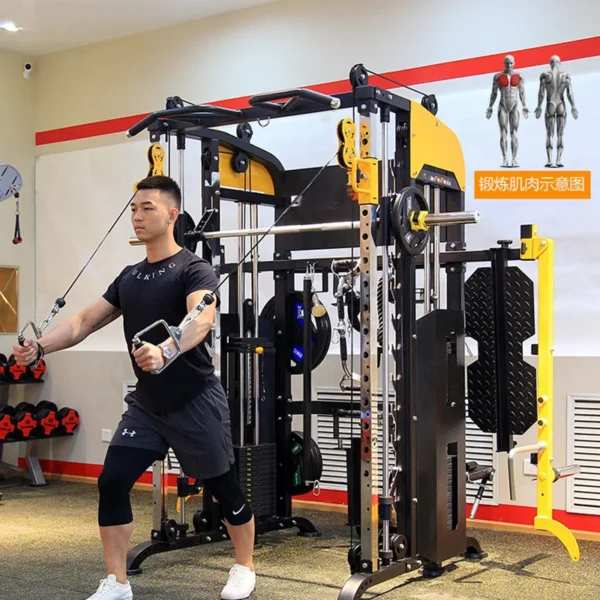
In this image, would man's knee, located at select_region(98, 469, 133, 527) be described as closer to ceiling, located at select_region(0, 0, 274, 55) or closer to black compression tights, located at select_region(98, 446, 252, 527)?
black compression tights, located at select_region(98, 446, 252, 527)

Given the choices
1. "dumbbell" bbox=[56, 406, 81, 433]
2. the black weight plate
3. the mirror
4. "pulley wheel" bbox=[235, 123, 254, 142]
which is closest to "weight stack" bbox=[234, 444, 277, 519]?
the black weight plate

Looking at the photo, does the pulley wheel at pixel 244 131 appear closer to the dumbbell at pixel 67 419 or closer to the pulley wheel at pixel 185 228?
the pulley wheel at pixel 185 228

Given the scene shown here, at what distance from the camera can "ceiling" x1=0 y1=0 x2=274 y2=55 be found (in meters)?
6.67

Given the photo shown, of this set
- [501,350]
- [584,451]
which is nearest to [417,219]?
[501,350]

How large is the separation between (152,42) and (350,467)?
4.03m

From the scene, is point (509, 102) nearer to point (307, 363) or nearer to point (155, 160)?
point (307, 363)

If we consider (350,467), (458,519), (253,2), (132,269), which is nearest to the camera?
(132,269)

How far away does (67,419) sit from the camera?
7.34m

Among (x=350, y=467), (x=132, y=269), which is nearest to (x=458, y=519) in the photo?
(x=350, y=467)

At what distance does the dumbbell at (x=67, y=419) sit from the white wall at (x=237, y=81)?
0.31ft

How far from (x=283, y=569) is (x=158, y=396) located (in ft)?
4.26

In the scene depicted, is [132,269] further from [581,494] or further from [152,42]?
[152,42]

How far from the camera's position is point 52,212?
778 cm

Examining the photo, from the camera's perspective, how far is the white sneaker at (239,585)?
12.5 ft
